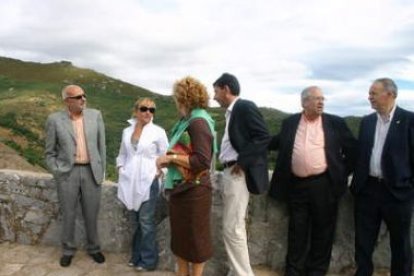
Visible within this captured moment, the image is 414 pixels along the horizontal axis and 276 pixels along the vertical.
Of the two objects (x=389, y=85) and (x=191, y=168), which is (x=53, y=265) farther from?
(x=389, y=85)

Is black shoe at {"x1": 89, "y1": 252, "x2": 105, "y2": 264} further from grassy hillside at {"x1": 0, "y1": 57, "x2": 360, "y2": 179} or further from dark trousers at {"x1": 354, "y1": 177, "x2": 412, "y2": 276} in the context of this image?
dark trousers at {"x1": 354, "y1": 177, "x2": 412, "y2": 276}

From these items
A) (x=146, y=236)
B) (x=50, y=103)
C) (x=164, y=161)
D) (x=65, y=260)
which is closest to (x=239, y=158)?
(x=164, y=161)

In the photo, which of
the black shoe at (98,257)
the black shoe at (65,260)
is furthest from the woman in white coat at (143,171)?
the black shoe at (65,260)

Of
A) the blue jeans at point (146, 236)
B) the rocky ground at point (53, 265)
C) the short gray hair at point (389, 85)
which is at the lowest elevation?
the rocky ground at point (53, 265)

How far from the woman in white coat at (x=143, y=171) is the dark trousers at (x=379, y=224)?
6.06 feet

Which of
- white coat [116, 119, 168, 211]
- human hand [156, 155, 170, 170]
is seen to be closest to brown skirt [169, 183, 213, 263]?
human hand [156, 155, 170, 170]

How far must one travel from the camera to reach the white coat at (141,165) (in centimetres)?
488

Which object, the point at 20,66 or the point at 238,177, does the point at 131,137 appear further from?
the point at 20,66

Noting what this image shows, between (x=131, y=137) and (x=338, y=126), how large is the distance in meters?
1.89

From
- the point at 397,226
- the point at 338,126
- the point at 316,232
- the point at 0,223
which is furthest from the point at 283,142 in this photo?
the point at 0,223

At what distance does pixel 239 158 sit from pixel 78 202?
6.07ft

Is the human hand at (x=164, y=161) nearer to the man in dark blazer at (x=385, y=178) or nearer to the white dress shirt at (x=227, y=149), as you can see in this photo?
the white dress shirt at (x=227, y=149)

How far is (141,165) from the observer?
4.88m

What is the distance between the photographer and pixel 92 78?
62.4 m
